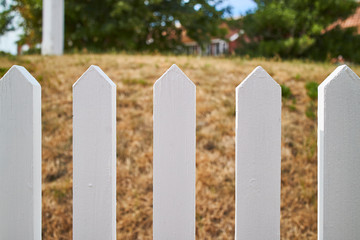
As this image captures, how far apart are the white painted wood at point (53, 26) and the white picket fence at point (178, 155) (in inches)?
258

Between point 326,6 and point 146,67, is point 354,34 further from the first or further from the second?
point 146,67

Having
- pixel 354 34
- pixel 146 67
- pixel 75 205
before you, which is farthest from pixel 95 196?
pixel 354 34

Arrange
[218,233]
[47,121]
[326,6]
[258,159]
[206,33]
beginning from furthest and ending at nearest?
[206,33]
[326,6]
[47,121]
[218,233]
[258,159]

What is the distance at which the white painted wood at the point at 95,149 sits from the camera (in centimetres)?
120

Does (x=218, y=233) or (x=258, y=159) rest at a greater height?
(x=258, y=159)

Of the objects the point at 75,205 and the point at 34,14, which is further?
the point at 34,14

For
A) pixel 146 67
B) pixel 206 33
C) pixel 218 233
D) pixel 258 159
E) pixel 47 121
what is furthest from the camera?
pixel 206 33

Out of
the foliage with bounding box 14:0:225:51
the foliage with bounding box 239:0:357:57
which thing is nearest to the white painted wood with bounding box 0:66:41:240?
the foliage with bounding box 14:0:225:51

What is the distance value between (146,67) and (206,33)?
7.74m

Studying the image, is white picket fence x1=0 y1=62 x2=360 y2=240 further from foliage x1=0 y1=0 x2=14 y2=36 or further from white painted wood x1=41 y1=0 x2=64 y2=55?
foliage x1=0 y1=0 x2=14 y2=36

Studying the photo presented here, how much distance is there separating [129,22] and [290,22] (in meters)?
5.27

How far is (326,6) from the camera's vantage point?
11055 mm

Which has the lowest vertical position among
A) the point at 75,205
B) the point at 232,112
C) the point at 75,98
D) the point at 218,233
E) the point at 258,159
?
the point at 218,233

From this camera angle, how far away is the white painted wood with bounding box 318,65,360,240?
116 cm
